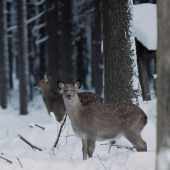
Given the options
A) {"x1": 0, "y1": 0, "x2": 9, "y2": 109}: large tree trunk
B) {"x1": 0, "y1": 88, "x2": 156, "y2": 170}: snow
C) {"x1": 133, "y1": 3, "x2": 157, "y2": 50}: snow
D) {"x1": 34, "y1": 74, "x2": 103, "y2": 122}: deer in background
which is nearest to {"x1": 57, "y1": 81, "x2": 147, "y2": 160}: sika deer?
{"x1": 0, "y1": 88, "x2": 156, "y2": 170}: snow

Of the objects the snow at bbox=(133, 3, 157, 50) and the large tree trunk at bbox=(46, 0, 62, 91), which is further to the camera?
the large tree trunk at bbox=(46, 0, 62, 91)

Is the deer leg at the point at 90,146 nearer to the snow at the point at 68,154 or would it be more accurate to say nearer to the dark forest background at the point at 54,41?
the snow at the point at 68,154

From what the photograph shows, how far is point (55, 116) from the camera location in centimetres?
1260

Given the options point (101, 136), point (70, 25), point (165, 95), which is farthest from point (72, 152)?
point (70, 25)

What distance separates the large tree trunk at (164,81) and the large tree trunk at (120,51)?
14.5 feet

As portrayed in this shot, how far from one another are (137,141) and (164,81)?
341cm

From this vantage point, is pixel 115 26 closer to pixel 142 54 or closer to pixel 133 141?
pixel 133 141

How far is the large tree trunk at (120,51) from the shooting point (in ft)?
29.3

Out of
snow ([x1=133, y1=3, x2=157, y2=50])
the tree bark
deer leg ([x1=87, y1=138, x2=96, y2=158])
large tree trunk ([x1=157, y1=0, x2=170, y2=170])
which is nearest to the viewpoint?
large tree trunk ([x1=157, y1=0, x2=170, y2=170])

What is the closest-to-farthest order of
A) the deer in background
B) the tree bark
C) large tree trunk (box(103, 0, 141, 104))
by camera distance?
large tree trunk (box(103, 0, 141, 104)) → the deer in background → the tree bark

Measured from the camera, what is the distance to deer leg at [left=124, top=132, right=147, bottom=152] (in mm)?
7621

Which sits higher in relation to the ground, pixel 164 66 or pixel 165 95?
pixel 164 66

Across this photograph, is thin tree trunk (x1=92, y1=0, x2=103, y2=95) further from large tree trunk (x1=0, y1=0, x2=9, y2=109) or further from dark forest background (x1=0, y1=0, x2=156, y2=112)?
large tree trunk (x1=0, y1=0, x2=9, y2=109)

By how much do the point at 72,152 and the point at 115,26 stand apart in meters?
2.82
